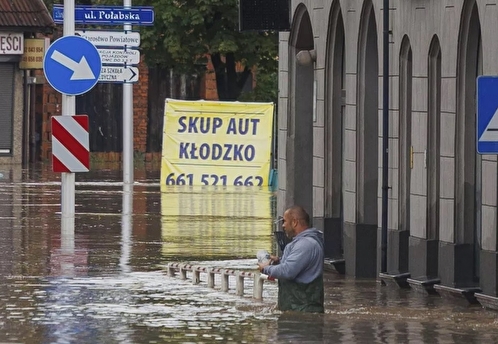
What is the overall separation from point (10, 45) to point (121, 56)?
508 inches

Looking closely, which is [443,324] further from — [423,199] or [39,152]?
[39,152]

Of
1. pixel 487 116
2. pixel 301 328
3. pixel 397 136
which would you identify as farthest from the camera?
pixel 397 136

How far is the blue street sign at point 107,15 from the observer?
3506cm

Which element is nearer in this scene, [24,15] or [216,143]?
[216,143]

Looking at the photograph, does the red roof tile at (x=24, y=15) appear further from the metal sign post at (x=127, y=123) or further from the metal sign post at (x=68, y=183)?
the metal sign post at (x=68, y=183)

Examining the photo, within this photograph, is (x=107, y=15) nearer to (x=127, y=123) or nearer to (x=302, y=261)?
(x=127, y=123)

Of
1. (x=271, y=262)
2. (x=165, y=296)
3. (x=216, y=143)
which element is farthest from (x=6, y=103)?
(x=271, y=262)

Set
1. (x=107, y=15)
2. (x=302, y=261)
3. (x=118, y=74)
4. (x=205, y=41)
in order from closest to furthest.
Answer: (x=302, y=261) < (x=107, y=15) < (x=118, y=74) < (x=205, y=41)

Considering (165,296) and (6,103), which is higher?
(6,103)

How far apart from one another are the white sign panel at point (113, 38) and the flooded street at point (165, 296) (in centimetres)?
1050

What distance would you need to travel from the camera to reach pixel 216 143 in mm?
39812

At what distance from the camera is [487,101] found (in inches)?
488

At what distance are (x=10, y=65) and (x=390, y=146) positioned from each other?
34710 millimetres

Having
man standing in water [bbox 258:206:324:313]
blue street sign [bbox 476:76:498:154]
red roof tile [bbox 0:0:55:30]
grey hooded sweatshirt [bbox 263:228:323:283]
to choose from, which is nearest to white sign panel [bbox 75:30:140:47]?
red roof tile [bbox 0:0:55:30]
